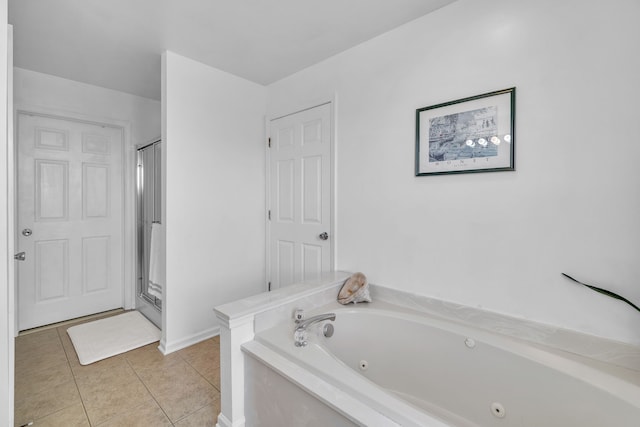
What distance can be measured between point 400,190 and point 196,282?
70.2 inches

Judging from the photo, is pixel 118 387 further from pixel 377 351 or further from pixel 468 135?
pixel 468 135

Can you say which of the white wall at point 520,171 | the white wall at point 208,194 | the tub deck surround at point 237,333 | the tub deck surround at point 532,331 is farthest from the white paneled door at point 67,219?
the tub deck surround at point 532,331

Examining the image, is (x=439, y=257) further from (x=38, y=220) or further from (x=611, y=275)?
(x=38, y=220)

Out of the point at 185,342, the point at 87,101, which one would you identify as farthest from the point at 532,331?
the point at 87,101

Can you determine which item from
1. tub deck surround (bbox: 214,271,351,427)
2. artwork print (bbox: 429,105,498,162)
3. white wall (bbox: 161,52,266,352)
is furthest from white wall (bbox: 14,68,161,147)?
artwork print (bbox: 429,105,498,162)

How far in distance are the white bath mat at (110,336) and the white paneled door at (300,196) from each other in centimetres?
117

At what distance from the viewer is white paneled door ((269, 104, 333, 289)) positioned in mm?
2441

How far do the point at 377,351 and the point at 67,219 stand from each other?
10.1 ft

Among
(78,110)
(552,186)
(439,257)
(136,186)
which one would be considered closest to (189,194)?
(136,186)

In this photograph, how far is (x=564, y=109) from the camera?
1.39m

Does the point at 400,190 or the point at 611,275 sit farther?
the point at 400,190

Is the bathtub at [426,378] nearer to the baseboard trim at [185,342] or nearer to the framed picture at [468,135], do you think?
the framed picture at [468,135]

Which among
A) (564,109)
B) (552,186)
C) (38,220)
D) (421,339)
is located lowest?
(421,339)

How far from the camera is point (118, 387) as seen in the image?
1.87 m
